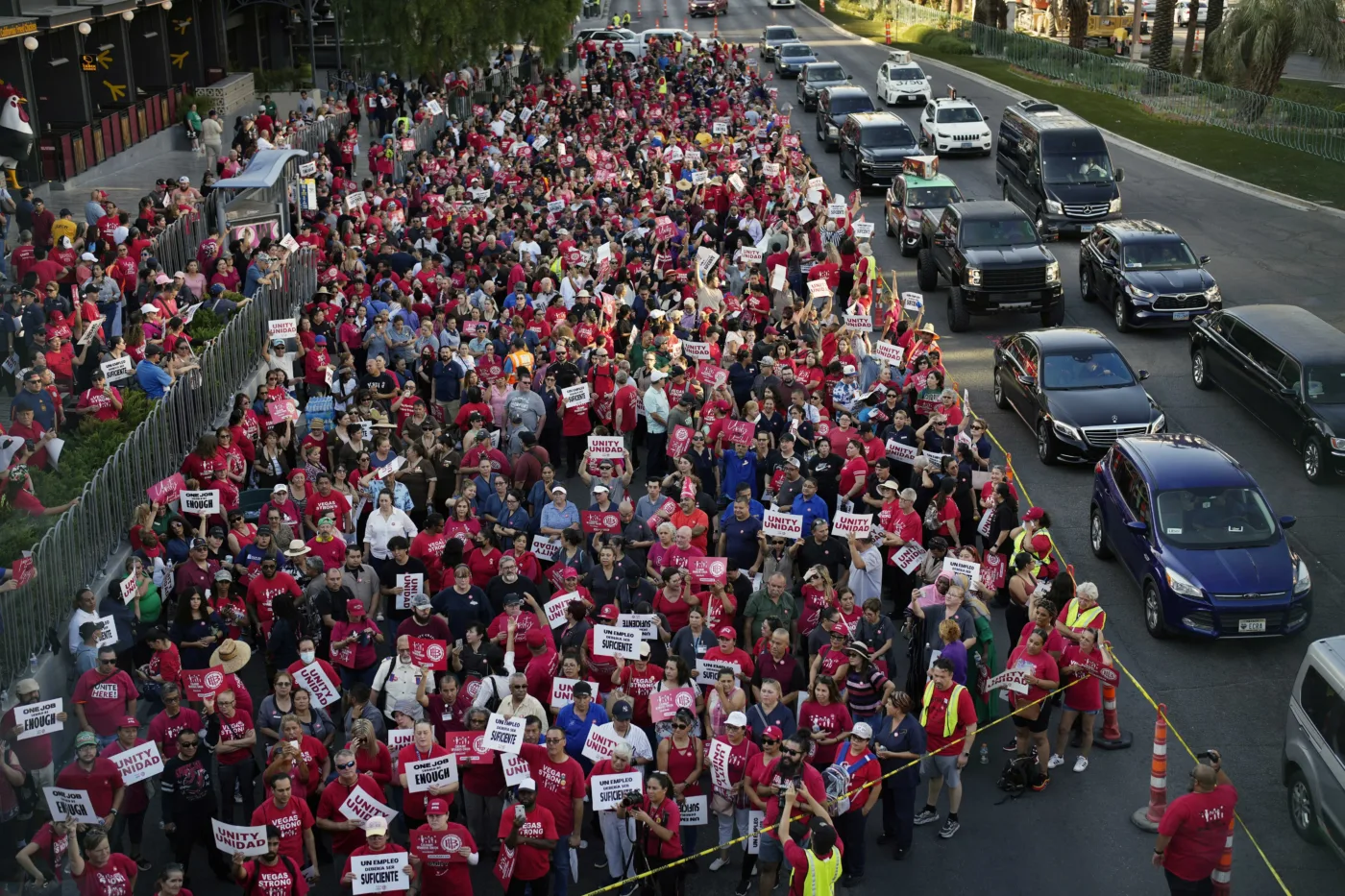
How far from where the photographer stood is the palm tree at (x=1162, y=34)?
169 ft

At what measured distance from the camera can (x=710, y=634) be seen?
43.2 ft

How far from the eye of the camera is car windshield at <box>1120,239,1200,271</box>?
26578 millimetres

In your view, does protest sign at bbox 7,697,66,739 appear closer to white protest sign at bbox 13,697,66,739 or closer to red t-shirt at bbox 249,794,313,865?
white protest sign at bbox 13,697,66,739

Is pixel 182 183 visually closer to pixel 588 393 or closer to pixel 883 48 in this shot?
pixel 588 393

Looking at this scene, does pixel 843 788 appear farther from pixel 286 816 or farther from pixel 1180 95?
pixel 1180 95

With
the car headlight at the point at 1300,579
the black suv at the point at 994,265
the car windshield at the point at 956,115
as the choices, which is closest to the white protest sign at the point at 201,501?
the car headlight at the point at 1300,579

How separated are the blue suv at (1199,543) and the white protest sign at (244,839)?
9177mm

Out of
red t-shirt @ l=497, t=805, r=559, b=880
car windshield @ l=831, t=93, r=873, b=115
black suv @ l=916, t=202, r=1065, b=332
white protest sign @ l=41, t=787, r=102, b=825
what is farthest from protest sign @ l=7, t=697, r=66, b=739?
car windshield @ l=831, t=93, r=873, b=115

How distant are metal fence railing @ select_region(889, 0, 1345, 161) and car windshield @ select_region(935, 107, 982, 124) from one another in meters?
8.50

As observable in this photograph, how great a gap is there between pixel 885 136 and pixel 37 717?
29.1 m

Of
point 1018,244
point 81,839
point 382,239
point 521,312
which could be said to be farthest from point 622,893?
point 1018,244

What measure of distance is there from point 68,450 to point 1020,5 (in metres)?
80.2

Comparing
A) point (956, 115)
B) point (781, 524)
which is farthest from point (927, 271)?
point (956, 115)

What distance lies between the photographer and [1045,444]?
68.5ft
